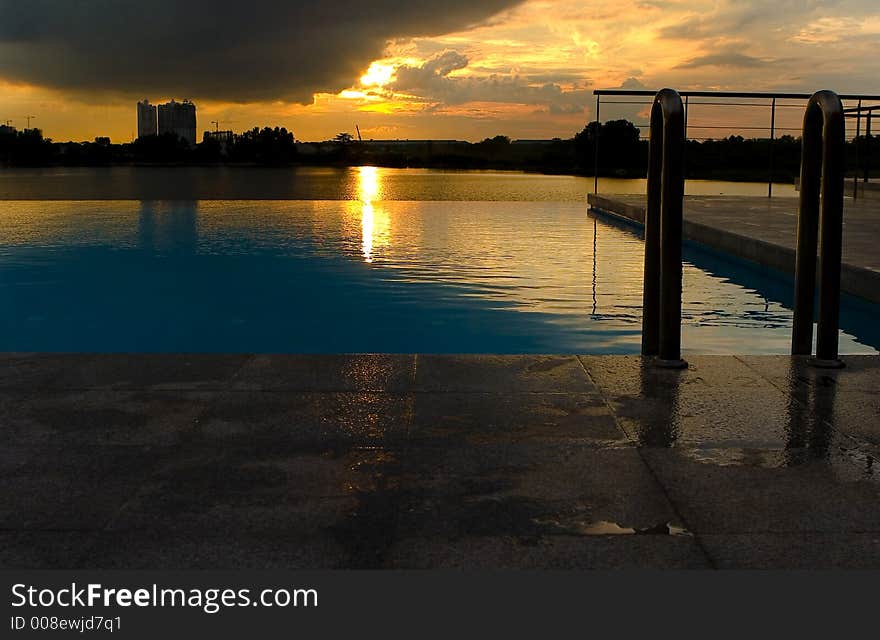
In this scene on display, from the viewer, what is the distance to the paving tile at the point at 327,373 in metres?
4.75

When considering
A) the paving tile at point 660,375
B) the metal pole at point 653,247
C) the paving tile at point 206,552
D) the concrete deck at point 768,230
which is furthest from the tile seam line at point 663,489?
the concrete deck at point 768,230

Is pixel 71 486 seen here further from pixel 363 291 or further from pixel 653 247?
pixel 363 291

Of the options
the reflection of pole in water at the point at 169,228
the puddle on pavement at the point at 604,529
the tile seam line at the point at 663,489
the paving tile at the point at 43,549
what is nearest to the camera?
the paving tile at the point at 43,549

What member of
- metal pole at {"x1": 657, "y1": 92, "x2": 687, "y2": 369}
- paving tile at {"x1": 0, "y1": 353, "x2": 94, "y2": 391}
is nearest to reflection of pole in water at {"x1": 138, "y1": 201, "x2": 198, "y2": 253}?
paving tile at {"x1": 0, "y1": 353, "x2": 94, "y2": 391}

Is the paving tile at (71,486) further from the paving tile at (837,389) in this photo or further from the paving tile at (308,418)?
the paving tile at (837,389)

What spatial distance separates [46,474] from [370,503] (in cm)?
129

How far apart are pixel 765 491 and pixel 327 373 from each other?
100 inches

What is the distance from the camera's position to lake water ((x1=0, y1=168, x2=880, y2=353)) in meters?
8.98

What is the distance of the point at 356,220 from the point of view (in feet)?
72.0

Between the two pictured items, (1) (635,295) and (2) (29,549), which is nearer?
(2) (29,549)

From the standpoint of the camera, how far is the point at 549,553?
9.07ft

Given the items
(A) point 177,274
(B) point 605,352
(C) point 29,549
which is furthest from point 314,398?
(A) point 177,274

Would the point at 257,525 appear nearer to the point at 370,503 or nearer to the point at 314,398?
the point at 370,503

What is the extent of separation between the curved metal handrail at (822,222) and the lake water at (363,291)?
2806 mm
